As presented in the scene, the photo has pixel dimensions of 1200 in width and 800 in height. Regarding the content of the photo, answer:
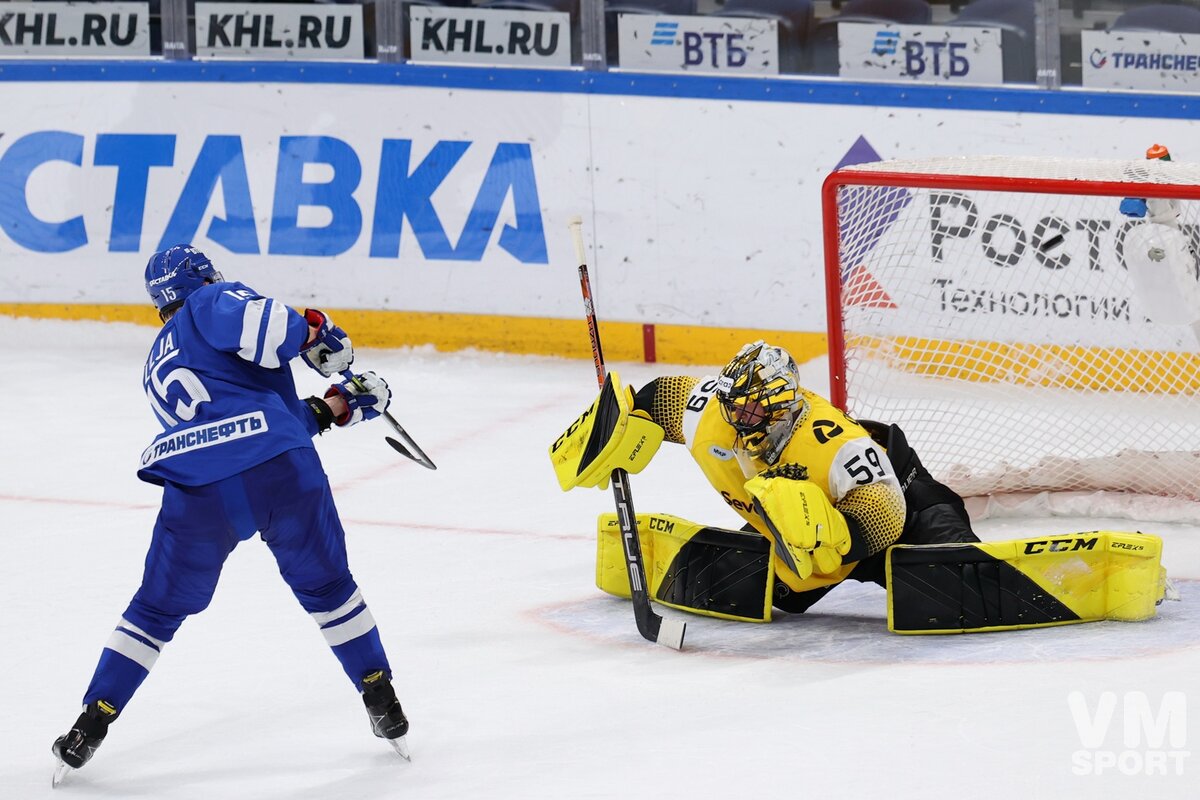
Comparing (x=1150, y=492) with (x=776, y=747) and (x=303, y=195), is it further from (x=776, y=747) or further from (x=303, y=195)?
(x=303, y=195)

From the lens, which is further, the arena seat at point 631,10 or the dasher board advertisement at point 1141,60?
the arena seat at point 631,10

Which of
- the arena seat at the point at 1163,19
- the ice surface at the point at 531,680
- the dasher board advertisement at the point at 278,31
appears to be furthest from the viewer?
the dasher board advertisement at the point at 278,31

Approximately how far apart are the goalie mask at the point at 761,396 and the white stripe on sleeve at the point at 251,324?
103cm

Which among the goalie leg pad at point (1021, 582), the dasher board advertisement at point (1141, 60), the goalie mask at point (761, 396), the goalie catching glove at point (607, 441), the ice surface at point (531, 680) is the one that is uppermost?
the dasher board advertisement at point (1141, 60)

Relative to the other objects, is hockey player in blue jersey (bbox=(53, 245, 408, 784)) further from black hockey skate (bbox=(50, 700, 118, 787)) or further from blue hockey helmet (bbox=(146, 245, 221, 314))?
blue hockey helmet (bbox=(146, 245, 221, 314))

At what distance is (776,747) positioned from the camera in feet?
10.7

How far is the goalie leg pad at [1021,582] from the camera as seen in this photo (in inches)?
152

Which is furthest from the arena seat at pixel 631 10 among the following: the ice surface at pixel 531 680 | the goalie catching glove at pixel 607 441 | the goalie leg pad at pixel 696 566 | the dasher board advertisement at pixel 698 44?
the goalie catching glove at pixel 607 441

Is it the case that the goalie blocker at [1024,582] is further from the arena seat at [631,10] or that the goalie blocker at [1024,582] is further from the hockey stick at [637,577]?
the arena seat at [631,10]

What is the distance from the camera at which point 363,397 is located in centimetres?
356

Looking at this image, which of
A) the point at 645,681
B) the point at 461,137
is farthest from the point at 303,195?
the point at 645,681

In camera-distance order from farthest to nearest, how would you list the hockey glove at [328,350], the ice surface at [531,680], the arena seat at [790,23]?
1. the arena seat at [790,23]
2. the hockey glove at [328,350]
3. the ice surface at [531,680]

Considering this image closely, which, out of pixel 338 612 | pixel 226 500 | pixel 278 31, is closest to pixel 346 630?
pixel 338 612

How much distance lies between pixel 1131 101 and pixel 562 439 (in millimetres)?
3194
